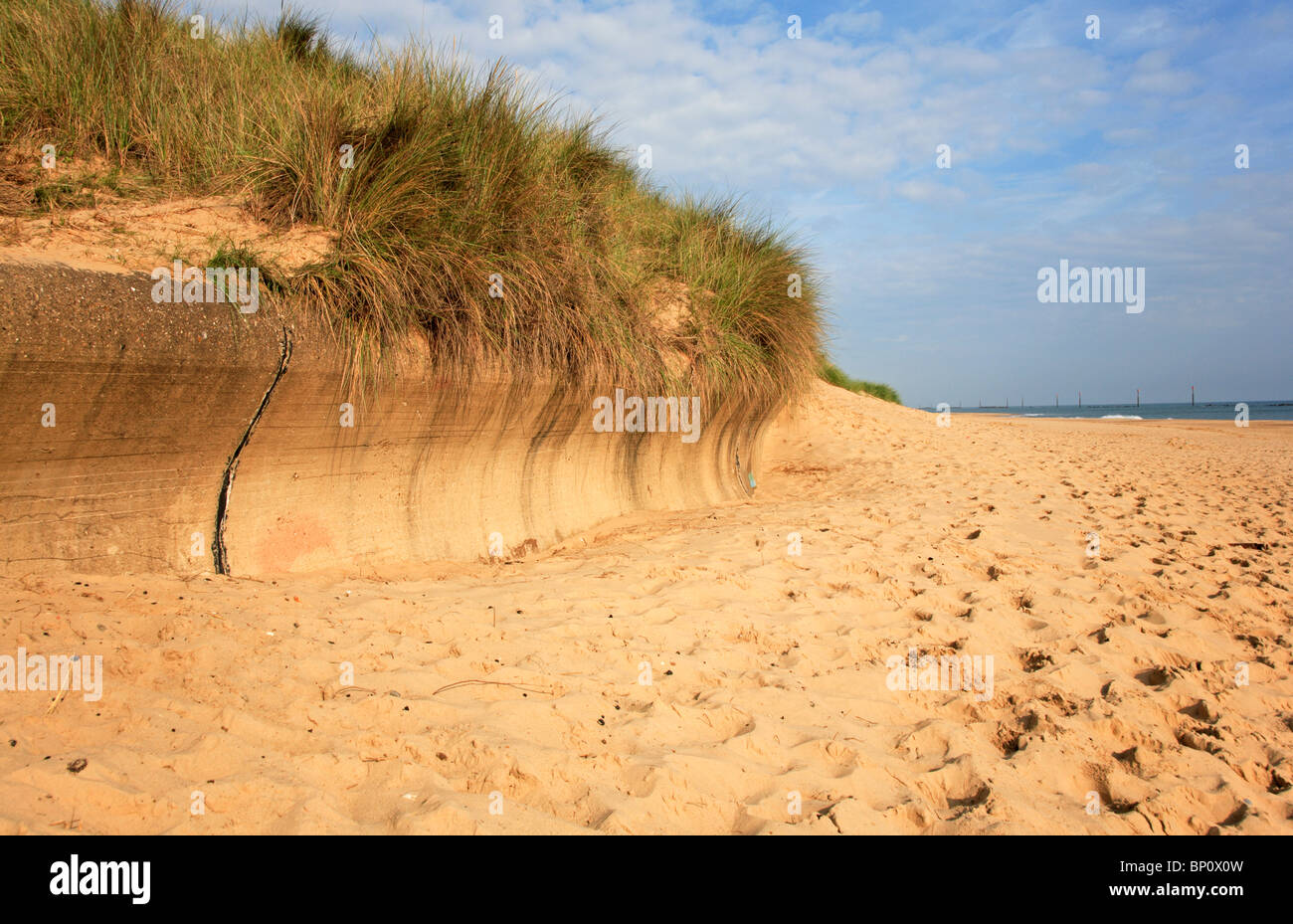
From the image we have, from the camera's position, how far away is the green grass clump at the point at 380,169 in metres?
4.05

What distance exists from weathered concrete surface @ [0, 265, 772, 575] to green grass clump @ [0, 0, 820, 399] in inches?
13.3

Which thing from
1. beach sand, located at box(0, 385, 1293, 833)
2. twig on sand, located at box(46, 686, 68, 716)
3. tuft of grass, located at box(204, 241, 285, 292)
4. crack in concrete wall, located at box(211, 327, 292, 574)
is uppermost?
tuft of grass, located at box(204, 241, 285, 292)

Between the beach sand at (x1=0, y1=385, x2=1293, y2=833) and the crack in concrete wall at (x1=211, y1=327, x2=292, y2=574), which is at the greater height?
the crack in concrete wall at (x1=211, y1=327, x2=292, y2=574)

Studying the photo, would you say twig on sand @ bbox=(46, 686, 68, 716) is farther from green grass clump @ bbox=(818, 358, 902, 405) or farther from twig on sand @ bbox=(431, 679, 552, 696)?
green grass clump @ bbox=(818, 358, 902, 405)

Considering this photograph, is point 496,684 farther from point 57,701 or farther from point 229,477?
point 229,477

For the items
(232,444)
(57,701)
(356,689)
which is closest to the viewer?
(57,701)

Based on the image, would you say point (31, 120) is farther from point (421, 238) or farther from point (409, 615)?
point (409, 615)

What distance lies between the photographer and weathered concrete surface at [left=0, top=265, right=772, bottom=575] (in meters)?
3.03

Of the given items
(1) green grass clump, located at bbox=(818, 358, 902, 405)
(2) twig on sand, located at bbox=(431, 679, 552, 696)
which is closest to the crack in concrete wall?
(2) twig on sand, located at bbox=(431, 679, 552, 696)

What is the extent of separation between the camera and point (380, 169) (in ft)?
14.9

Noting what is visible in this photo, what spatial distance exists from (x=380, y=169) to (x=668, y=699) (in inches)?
141

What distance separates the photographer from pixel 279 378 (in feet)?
12.2

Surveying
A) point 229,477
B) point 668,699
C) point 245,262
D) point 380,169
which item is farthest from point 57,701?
point 380,169
